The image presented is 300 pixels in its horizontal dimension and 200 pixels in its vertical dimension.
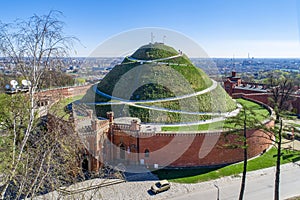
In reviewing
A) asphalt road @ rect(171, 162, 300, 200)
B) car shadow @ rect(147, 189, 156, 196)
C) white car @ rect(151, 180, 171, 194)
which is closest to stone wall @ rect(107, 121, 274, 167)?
asphalt road @ rect(171, 162, 300, 200)

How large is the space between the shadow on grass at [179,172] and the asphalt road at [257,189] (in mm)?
1952

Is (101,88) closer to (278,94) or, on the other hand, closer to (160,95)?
(160,95)

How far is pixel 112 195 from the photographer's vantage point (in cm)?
1755

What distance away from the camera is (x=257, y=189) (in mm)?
19031

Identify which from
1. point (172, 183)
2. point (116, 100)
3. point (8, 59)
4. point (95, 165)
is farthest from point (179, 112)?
point (8, 59)

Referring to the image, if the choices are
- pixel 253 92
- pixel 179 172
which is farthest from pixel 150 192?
pixel 253 92

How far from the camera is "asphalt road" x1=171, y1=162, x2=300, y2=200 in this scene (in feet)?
58.9

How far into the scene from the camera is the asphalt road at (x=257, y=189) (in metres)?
17.9

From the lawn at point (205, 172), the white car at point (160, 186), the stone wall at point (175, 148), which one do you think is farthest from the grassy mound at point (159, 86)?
the white car at point (160, 186)

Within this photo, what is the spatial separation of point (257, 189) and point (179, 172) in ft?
19.4

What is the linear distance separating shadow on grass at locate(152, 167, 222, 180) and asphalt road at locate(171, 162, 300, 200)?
1.95 meters

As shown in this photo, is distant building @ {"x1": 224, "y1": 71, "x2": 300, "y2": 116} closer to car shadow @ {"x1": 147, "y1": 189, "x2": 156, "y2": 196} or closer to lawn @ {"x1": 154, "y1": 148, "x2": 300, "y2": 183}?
lawn @ {"x1": 154, "y1": 148, "x2": 300, "y2": 183}

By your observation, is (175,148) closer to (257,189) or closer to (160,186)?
(160,186)

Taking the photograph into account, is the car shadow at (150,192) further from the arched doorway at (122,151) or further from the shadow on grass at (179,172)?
the arched doorway at (122,151)
